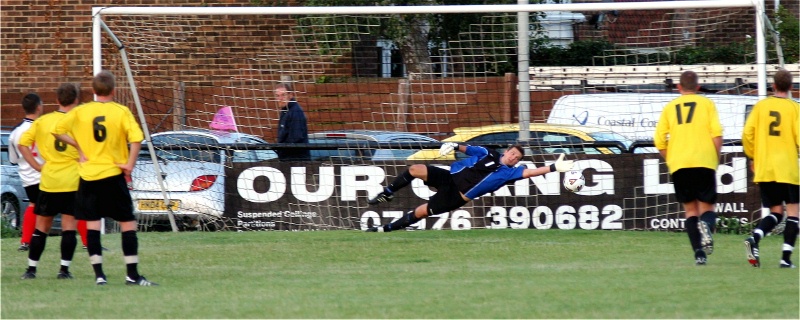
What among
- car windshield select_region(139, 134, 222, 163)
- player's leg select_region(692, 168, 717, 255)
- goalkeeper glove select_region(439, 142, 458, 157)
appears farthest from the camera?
car windshield select_region(139, 134, 222, 163)

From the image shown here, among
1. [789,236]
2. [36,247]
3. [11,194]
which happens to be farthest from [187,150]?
[789,236]

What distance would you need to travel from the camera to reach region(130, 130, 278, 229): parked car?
47.7ft

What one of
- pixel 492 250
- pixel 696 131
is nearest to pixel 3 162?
pixel 492 250

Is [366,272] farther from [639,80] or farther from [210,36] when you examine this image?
[210,36]

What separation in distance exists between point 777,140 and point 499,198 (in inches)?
211

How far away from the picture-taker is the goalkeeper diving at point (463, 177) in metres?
12.2

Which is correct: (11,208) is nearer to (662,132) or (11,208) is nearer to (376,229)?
(376,229)

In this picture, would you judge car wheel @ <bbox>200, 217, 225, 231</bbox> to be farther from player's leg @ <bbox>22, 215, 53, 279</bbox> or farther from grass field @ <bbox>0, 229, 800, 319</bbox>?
player's leg @ <bbox>22, 215, 53, 279</bbox>

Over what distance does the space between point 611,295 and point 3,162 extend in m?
11.4

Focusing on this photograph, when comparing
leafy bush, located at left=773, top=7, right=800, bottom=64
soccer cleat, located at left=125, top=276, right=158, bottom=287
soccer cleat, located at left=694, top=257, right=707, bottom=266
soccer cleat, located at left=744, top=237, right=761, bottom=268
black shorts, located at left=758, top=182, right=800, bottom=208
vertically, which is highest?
leafy bush, located at left=773, top=7, right=800, bottom=64

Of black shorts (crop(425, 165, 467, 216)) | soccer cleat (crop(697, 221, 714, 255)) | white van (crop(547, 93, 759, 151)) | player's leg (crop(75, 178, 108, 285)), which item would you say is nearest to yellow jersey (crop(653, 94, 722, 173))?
soccer cleat (crop(697, 221, 714, 255))

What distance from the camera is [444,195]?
12438 millimetres

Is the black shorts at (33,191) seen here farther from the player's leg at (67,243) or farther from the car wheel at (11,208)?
the car wheel at (11,208)

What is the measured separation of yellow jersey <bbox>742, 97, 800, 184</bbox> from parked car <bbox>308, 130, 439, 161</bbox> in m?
5.81
